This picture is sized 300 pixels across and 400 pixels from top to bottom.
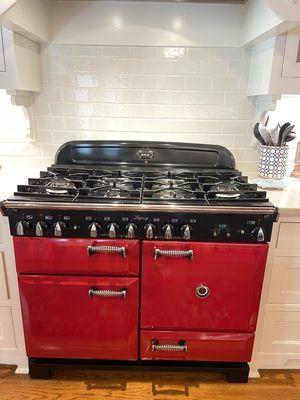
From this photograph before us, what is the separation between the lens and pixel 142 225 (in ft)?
4.20

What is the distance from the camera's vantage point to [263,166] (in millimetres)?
1738

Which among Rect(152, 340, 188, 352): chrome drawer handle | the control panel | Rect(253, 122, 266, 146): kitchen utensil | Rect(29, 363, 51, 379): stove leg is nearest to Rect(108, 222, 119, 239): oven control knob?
the control panel

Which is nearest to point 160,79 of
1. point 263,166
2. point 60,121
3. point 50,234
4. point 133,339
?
point 60,121

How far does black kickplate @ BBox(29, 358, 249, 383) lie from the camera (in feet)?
Result: 4.89

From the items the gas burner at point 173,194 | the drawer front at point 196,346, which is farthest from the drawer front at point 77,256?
the drawer front at point 196,346

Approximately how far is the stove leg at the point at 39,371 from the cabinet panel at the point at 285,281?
3.76ft

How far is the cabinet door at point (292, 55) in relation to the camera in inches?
56.0

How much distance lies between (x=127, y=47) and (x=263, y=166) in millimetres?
1039

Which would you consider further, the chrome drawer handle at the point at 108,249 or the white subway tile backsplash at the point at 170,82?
the white subway tile backsplash at the point at 170,82

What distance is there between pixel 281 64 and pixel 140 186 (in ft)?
2.90

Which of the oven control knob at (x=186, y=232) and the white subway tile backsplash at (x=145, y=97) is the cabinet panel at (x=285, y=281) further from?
the white subway tile backsplash at (x=145, y=97)

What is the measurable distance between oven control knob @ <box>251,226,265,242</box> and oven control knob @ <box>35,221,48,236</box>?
0.87 meters

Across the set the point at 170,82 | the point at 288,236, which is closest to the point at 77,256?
the point at 288,236

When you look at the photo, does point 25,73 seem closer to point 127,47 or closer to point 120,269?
point 127,47
